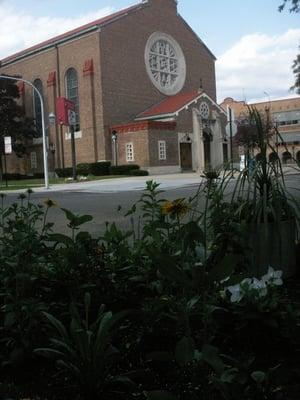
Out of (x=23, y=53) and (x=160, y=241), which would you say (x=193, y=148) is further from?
(x=160, y=241)

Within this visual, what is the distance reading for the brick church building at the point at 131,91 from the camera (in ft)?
168

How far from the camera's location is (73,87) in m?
54.9

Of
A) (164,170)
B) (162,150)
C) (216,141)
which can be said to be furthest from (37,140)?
(216,141)

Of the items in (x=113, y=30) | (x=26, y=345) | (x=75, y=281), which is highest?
(x=113, y=30)

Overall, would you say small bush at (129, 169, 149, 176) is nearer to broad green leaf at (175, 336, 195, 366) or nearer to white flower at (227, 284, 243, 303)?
white flower at (227, 284, 243, 303)

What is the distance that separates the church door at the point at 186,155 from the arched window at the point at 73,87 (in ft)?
35.1

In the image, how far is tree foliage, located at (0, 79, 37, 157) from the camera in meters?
53.8

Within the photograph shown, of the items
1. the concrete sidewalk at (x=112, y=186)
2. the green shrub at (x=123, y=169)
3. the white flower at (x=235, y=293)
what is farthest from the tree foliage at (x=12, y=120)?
the white flower at (x=235, y=293)

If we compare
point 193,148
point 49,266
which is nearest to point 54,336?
point 49,266

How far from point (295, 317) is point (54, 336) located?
111 centimetres

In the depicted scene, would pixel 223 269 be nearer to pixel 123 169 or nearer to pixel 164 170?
Result: pixel 123 169

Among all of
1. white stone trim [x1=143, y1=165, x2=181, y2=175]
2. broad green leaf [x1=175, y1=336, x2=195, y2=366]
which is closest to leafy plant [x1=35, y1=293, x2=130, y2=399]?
broad green leaf [x1=175, y1=336, x2=195, y2=366]

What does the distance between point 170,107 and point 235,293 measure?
2032 inches

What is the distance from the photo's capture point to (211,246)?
336 cm
